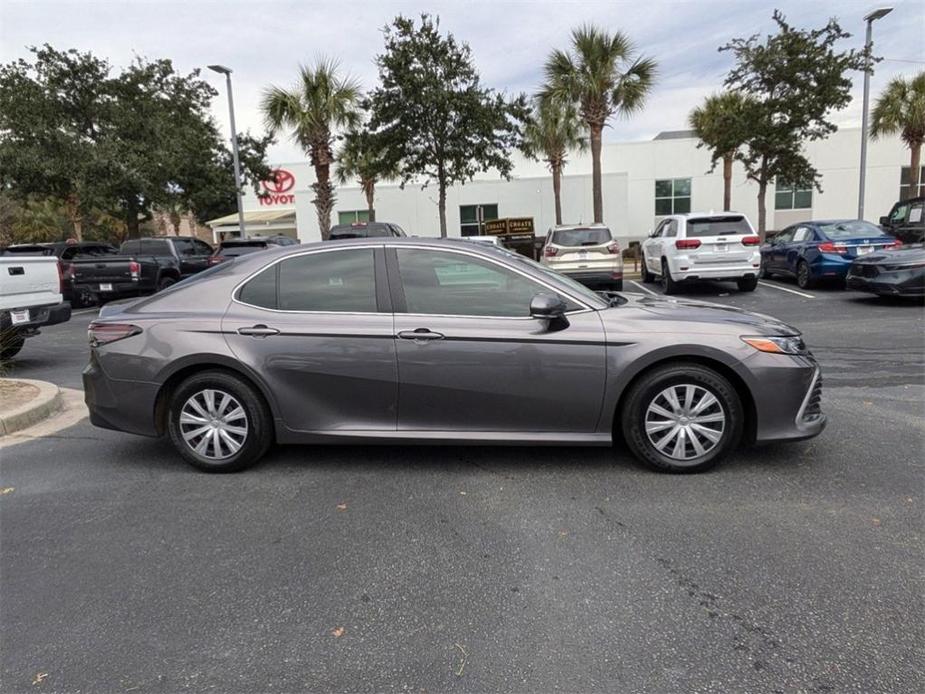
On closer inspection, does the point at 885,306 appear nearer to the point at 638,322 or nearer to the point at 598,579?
the point at 638,322

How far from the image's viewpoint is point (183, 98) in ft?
80.6

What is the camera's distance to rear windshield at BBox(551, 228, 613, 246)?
44.8ft

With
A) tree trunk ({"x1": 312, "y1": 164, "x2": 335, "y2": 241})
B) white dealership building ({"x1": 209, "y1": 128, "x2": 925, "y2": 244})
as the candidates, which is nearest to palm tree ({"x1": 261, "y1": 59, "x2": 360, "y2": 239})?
tree trunk ({"x1": 312, "y1": 164, "x2": 335, "y2": 241})

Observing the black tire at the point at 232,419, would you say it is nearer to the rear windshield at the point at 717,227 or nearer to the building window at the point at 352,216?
the rear windshield at the point at 717,227

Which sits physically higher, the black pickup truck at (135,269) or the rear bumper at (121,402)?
the black pickup truck at (135,269)

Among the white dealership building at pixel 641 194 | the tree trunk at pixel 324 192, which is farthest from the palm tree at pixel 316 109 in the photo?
the white dealership building at pixel 641 194

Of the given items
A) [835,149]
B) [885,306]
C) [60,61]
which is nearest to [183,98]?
[60,61]

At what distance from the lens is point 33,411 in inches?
219

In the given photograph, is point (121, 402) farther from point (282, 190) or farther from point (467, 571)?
point (282, 190)

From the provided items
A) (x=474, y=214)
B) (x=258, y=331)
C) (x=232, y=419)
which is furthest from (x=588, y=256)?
(x=474, y=214)

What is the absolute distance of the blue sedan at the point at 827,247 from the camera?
41.8ft

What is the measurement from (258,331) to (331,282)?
571 millimetres

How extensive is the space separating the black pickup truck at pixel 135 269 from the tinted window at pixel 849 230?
14083mm

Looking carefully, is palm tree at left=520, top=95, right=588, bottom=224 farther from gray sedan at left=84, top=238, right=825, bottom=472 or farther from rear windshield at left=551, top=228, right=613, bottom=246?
gray sedan at left=84, top=238, right=825, bottom=472
